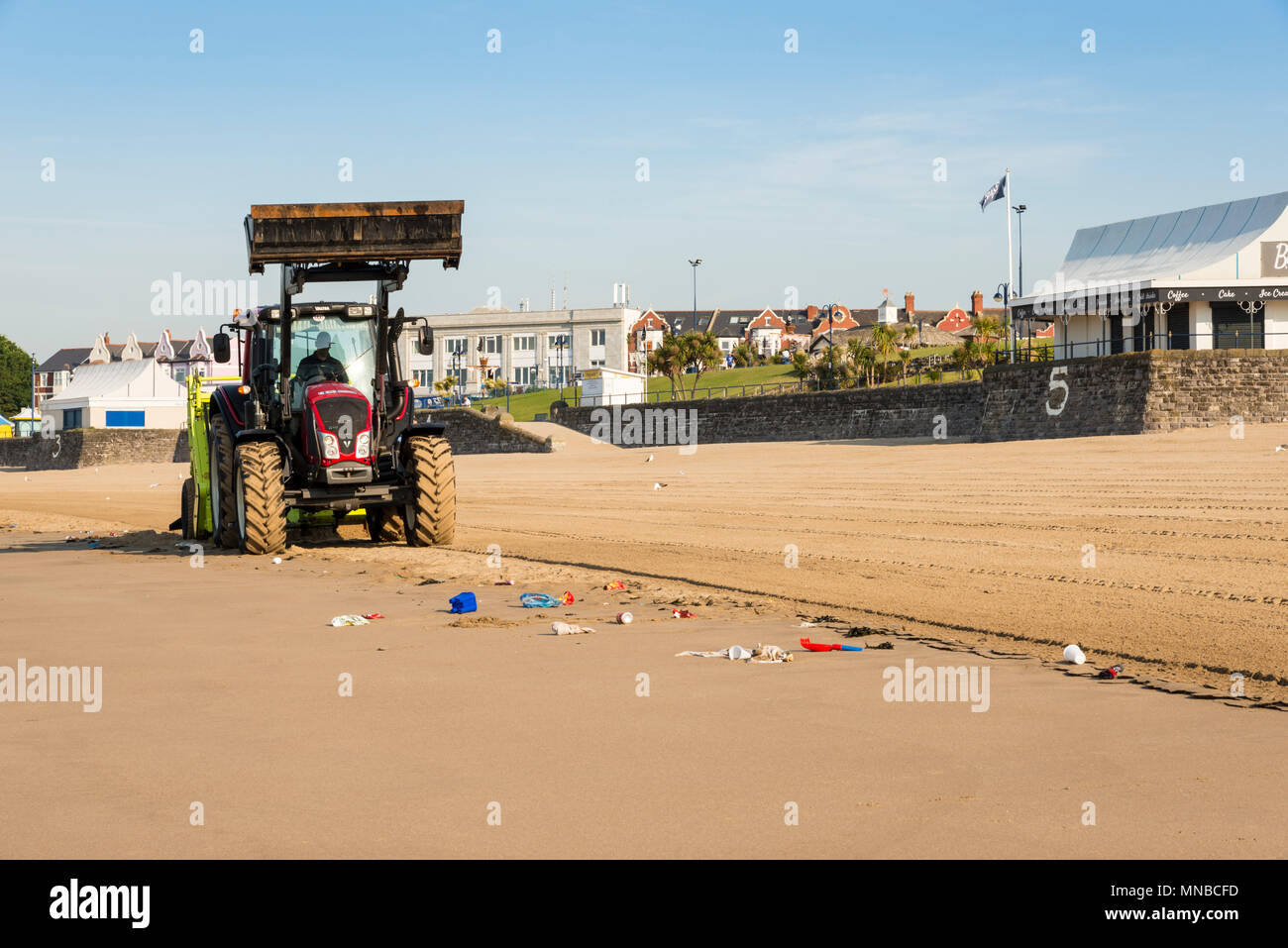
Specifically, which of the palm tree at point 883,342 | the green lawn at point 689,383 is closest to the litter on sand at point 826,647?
the palm tree at point 883,342

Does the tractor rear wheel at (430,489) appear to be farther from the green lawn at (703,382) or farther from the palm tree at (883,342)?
the green lawn at (703,382)

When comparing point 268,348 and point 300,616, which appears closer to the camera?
point 300,616

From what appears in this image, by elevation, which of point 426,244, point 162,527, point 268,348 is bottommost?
point 162,527

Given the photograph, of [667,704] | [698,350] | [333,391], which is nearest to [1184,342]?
[333,391]

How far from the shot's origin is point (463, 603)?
34.7 feet

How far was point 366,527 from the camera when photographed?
18.0 meters

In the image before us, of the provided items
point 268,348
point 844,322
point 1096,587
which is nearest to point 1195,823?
point 1096,587

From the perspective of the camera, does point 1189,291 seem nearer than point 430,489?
No

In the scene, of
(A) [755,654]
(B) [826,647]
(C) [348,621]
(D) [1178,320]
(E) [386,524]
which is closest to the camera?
(A) [755,654]

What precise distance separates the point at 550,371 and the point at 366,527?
12289cm

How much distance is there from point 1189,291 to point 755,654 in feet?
126

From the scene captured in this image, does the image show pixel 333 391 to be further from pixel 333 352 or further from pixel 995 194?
pixel 995 194
